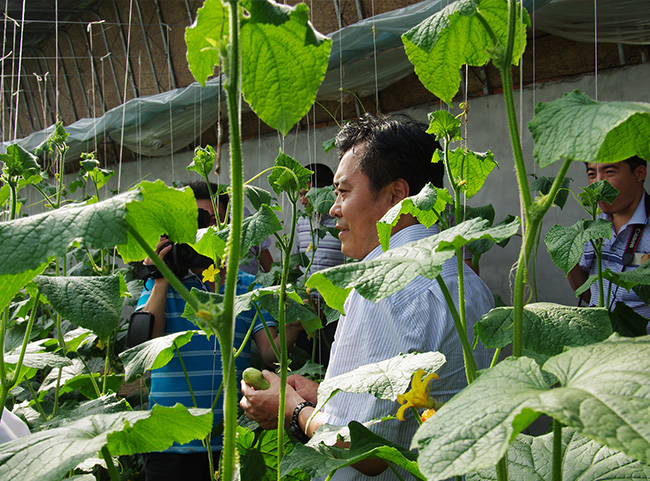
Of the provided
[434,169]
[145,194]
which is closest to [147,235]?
[145,194]

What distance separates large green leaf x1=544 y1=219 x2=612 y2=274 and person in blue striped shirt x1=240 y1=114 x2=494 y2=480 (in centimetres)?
34

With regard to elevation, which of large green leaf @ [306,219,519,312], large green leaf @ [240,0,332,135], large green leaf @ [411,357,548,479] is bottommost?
large green leaf @ [411,357,548,479]

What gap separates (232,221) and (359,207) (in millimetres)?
996

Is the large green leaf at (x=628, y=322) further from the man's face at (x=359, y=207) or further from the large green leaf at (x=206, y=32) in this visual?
the large green leaf at (x=206, y=32)

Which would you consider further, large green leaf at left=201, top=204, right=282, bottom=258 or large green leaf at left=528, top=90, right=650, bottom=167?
large green leaf at left=201, top=204, right=282, bottom=258

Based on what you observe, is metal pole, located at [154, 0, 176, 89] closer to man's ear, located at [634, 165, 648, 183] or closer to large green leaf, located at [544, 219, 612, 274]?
man's ear, located at [634, 165, 648, 183]

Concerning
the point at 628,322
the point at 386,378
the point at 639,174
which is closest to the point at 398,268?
the point at 386,378

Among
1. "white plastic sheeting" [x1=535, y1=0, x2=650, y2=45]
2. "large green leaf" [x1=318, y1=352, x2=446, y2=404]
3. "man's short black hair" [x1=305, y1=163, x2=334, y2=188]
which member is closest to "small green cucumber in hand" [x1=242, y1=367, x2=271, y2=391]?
"large green leaf" [x1=318, y1=352, x2=446, y2=404]

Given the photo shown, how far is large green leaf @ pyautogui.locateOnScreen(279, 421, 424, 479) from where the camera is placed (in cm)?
73

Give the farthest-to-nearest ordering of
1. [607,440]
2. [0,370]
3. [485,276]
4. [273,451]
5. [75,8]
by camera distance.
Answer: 1. [75,8]
2. [485,276]
3. [273,451]
4. [0,370]
5. [607,440]

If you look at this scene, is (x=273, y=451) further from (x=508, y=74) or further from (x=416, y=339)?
(x=508, y=74)

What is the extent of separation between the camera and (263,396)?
1415mm

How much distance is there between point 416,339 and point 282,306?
304 mm

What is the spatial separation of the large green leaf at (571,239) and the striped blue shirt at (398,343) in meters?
0.49
